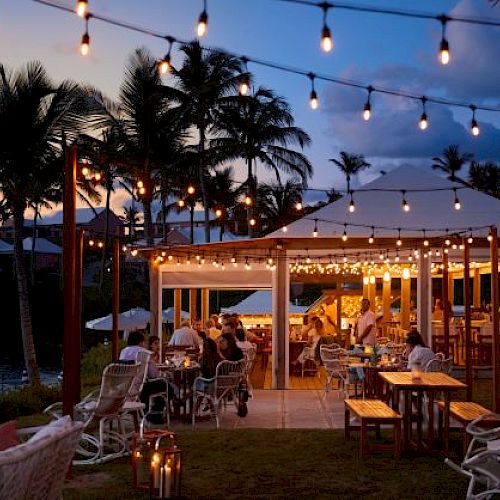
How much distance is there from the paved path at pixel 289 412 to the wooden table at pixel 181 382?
0.47 m

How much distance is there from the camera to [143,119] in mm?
29219

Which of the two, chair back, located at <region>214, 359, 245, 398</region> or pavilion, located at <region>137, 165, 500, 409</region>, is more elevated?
pavilion, located at <region>137, 165, 500, 409</region>

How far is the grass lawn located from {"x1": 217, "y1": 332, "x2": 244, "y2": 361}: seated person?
243cm

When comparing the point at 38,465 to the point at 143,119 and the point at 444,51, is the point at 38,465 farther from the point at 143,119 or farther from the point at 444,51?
the point at 143,119

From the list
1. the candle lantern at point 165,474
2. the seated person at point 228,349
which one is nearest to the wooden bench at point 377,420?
the candle lantern at point 165,474

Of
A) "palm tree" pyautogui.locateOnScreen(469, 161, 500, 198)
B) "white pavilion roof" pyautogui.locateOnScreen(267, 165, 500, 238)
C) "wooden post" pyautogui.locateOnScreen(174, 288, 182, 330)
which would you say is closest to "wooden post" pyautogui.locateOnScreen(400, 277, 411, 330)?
"white pavilion roof" pyautogui.locateOnScreen(267, 165, 500, 238)

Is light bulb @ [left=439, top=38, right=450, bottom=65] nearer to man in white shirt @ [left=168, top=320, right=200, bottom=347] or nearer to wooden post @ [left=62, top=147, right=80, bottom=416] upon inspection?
wooden post @ [left=62, top=147, right=80, bottom=416]

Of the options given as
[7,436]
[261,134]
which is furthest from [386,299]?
[7,436]

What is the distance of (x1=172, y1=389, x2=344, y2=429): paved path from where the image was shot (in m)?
11.6

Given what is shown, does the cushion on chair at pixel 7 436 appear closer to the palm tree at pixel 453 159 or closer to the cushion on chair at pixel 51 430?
the cushion on chair at pixel 51 430

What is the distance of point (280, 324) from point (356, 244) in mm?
2305

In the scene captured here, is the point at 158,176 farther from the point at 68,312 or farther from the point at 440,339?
the point at 68,312

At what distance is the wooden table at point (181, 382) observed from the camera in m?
12.2

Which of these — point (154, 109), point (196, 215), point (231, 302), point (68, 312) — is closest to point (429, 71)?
point (68, 312)
